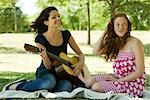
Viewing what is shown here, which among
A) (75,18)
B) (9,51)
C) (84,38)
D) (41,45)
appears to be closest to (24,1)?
(75,18)

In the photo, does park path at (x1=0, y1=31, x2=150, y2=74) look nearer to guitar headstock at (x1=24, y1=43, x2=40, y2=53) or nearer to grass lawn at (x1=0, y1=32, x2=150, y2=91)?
grass lawn at (x1=0, y1=32, x2=150, y2=91)

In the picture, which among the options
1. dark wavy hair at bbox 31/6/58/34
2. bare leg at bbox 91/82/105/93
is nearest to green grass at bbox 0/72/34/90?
dark wavy hair at bbox 31/6/58/34

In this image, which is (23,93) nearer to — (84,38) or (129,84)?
(129,84)

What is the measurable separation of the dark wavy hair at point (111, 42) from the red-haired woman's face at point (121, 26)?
0.14 feet

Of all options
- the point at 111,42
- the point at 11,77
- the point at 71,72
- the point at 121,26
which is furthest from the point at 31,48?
the point at 11,77

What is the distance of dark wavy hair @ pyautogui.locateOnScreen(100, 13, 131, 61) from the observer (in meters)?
4.66

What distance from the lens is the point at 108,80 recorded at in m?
4.68

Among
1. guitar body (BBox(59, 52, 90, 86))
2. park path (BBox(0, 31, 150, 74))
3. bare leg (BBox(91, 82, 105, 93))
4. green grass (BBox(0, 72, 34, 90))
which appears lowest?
park path (BBox(0, 31, 150, 74))

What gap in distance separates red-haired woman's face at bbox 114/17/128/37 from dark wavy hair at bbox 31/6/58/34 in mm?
847

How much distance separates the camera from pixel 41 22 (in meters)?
5.01

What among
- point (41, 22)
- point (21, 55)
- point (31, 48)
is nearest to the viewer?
point (31, 48)

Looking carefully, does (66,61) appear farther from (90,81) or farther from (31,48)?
(31,48)

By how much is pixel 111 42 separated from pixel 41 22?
3.03 feet

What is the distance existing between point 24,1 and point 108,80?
60.1ft
